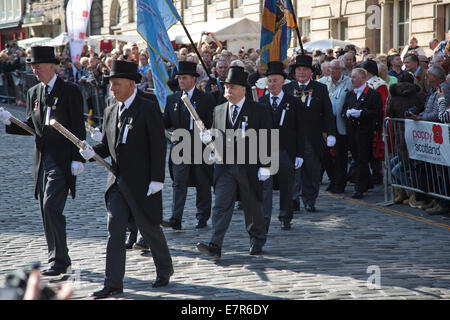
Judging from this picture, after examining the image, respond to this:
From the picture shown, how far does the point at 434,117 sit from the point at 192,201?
12.2 ft

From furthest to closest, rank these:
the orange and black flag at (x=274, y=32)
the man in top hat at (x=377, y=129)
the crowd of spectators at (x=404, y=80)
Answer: the orange and black flag at (x=274, y=32)
the man in top hat at (x=377, y=129)
the crowd of spectators at (x=404, y=80)

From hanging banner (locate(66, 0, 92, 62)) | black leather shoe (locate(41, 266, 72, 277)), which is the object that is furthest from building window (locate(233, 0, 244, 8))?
black leather shoe (locate(41, 266, 72, 277))

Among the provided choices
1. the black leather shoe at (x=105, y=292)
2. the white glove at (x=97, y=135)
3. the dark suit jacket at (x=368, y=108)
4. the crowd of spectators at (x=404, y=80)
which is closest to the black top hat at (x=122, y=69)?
the white glove at (x=97, y=135)

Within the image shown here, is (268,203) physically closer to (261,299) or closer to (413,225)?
(413,225)

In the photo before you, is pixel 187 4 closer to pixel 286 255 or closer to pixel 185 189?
pixel 185 189

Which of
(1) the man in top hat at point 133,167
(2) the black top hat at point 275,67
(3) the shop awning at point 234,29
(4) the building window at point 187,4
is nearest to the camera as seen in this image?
(1) the man in top hat at point 133,167

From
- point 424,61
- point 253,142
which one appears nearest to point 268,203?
point 253,142

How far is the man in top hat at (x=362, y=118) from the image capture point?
1137cm

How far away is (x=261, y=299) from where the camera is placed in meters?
6.12

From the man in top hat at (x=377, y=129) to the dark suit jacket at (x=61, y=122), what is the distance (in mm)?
5775

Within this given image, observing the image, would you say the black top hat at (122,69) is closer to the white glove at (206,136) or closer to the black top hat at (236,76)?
the white glove at (206,136)

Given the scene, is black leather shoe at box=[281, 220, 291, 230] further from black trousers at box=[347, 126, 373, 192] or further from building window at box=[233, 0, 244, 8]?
building window at box=[233, 0, 244, 8]

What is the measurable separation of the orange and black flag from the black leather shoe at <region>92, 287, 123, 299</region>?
6352mm

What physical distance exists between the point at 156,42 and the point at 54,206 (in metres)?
4.14
